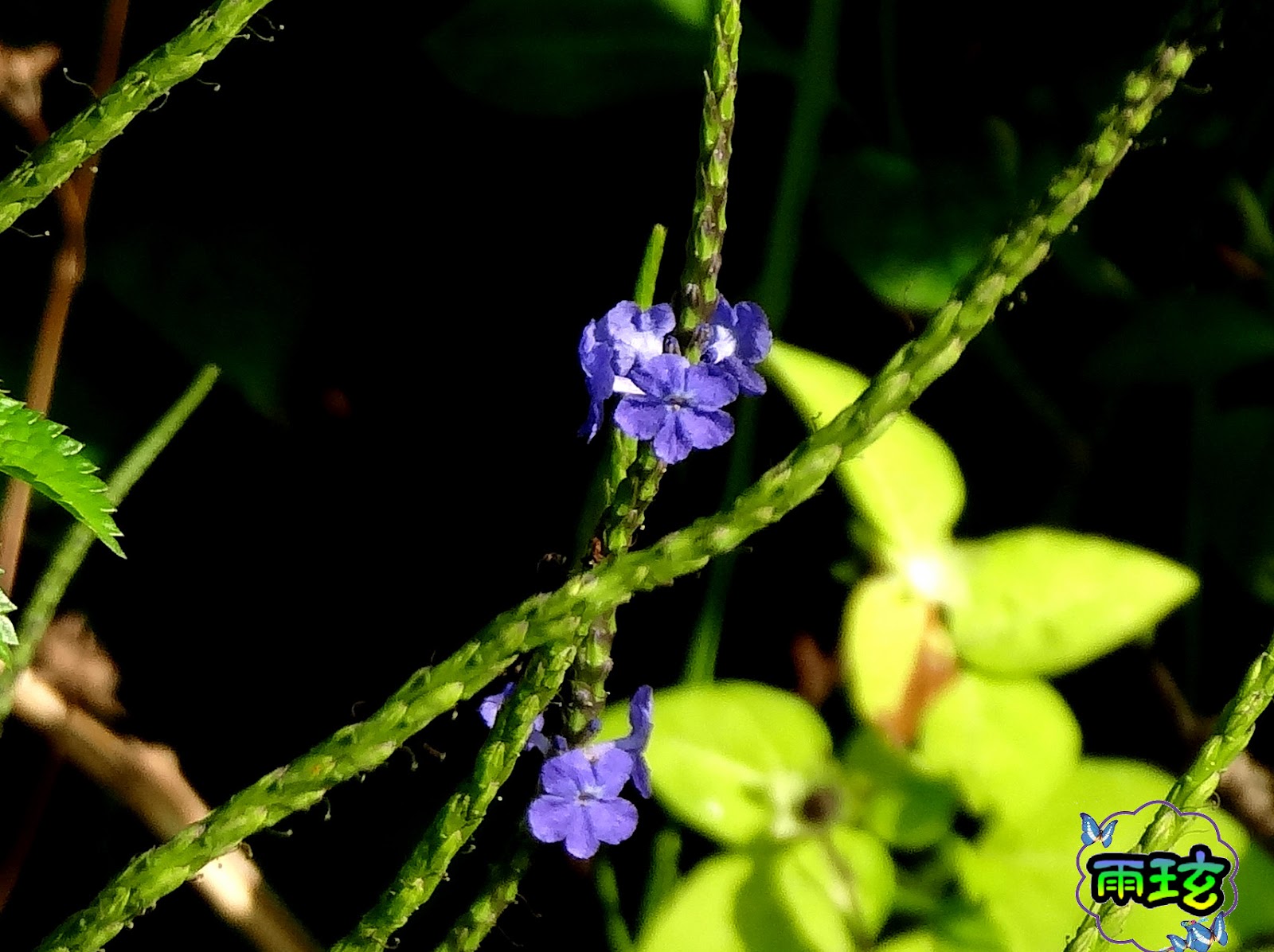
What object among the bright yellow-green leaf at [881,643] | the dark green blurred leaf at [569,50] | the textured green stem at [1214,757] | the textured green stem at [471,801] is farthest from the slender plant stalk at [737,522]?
the dark green blurred leaf at [569,50]

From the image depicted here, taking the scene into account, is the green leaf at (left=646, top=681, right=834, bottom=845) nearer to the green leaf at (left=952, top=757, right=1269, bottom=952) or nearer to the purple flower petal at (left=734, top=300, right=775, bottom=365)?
the green leaf at (left=952, top=757, right=1269, bottom=952)

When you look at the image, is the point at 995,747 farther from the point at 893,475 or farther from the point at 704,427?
the point at 704,427

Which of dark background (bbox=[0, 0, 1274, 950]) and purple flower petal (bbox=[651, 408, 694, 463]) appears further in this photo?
dark background (bbox=[0, 0, 1274, 950])

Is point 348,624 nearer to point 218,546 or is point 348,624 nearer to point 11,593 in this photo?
point 218,546

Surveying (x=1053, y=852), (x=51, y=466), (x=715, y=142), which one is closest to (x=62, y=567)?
(x=51, y=466)

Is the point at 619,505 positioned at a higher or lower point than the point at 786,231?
lower

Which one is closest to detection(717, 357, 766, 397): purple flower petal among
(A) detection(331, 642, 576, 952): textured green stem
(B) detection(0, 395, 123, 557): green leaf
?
(A) detection(331, 642, 576, 952): textured green stem

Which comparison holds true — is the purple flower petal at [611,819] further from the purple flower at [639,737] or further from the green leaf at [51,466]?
the green leaf at [51,466]
